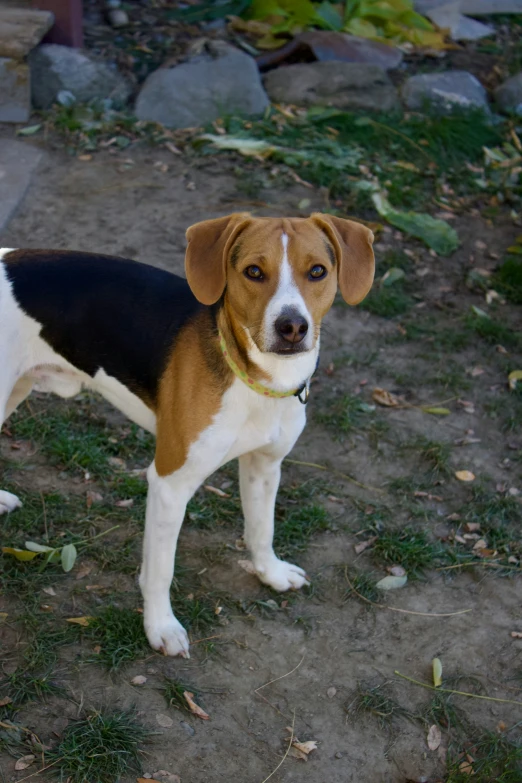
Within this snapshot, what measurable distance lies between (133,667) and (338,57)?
23.9 ft

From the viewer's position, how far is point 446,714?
361cm

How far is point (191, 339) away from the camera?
3.50 metres

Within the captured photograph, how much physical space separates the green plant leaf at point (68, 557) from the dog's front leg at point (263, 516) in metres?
0.80

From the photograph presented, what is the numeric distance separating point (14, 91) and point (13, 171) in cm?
101

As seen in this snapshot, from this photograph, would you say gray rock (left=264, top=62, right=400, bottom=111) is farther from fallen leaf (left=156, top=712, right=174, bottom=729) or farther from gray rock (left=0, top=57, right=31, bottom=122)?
fallen leaf (left=156, top=712, right=174, bottom=729)

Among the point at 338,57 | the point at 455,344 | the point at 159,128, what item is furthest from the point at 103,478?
the point at 338,57

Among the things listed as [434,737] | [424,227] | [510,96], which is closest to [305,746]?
[434,737]

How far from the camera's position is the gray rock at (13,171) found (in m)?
6.44

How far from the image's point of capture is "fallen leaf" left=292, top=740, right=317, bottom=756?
3.40 m

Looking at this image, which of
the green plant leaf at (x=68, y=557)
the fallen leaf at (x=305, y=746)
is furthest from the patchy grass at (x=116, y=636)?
the fallen leaf at (x=305, y=746)

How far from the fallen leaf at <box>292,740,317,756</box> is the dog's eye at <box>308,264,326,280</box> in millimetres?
1805

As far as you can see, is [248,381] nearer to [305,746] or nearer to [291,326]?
[291,326]

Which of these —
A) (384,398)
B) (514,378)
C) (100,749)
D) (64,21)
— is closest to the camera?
(100,749)

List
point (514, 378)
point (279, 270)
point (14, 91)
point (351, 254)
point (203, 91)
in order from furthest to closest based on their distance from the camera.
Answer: point (203, 91) < point (14, 91) < point (514, 378) < point (351, 254) < point (279, 270)
